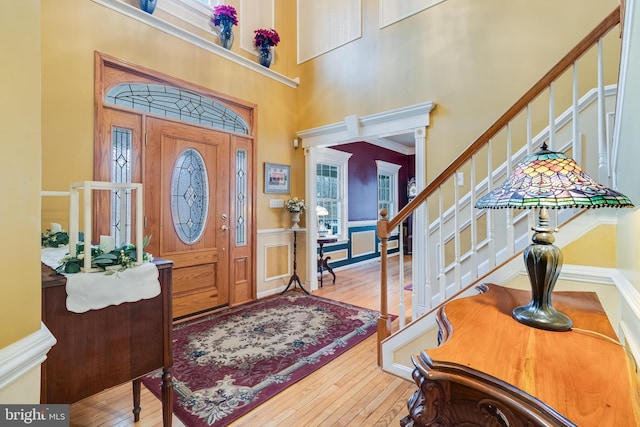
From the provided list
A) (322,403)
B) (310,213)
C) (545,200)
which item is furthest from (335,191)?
(545,200)

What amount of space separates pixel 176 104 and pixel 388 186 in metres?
5.24

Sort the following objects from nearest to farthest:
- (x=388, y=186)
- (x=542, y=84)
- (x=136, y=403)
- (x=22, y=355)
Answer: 1. (x=22, y=355)
2. (x=542, y=84)
3. (x=136, y=403)
4. (x=388, y=186)

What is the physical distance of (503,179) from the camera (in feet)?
8.00

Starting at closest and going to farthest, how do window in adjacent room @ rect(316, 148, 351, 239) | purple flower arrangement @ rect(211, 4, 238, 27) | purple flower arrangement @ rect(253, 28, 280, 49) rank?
purple flower arrangement @ rect(211, 4, 238, 27), purple flower arrangement @ rect(253, 28, 280, 49), window in adjacent room @ rect(316, 148, 351, 239)

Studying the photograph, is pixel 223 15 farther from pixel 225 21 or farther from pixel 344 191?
pixel 344 191

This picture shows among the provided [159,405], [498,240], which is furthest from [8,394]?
[498,240]

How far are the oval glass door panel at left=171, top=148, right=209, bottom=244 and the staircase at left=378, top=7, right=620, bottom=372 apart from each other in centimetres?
221

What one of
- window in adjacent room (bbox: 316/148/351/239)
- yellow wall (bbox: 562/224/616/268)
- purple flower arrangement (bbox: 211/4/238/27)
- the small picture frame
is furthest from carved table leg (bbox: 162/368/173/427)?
window in adjacent room (bbox: 316/148/351/239)

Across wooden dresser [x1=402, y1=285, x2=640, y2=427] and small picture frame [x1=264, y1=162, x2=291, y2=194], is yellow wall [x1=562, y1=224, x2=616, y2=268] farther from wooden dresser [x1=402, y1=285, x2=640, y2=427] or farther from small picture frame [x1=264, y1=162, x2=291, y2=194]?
small picture frame [x1=264, y1=162, x2=291, y2=194]

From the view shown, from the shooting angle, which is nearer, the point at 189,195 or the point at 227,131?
the point at 189,195

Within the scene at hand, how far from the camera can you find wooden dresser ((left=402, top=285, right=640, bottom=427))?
2.10 feet

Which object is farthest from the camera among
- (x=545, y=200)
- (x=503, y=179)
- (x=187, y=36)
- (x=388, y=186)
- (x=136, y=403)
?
(x=388, y=186)

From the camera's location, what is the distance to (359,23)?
3758 mm

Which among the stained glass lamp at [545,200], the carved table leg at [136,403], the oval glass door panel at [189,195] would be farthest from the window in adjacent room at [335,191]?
the stained glass lamp at [545,200]
